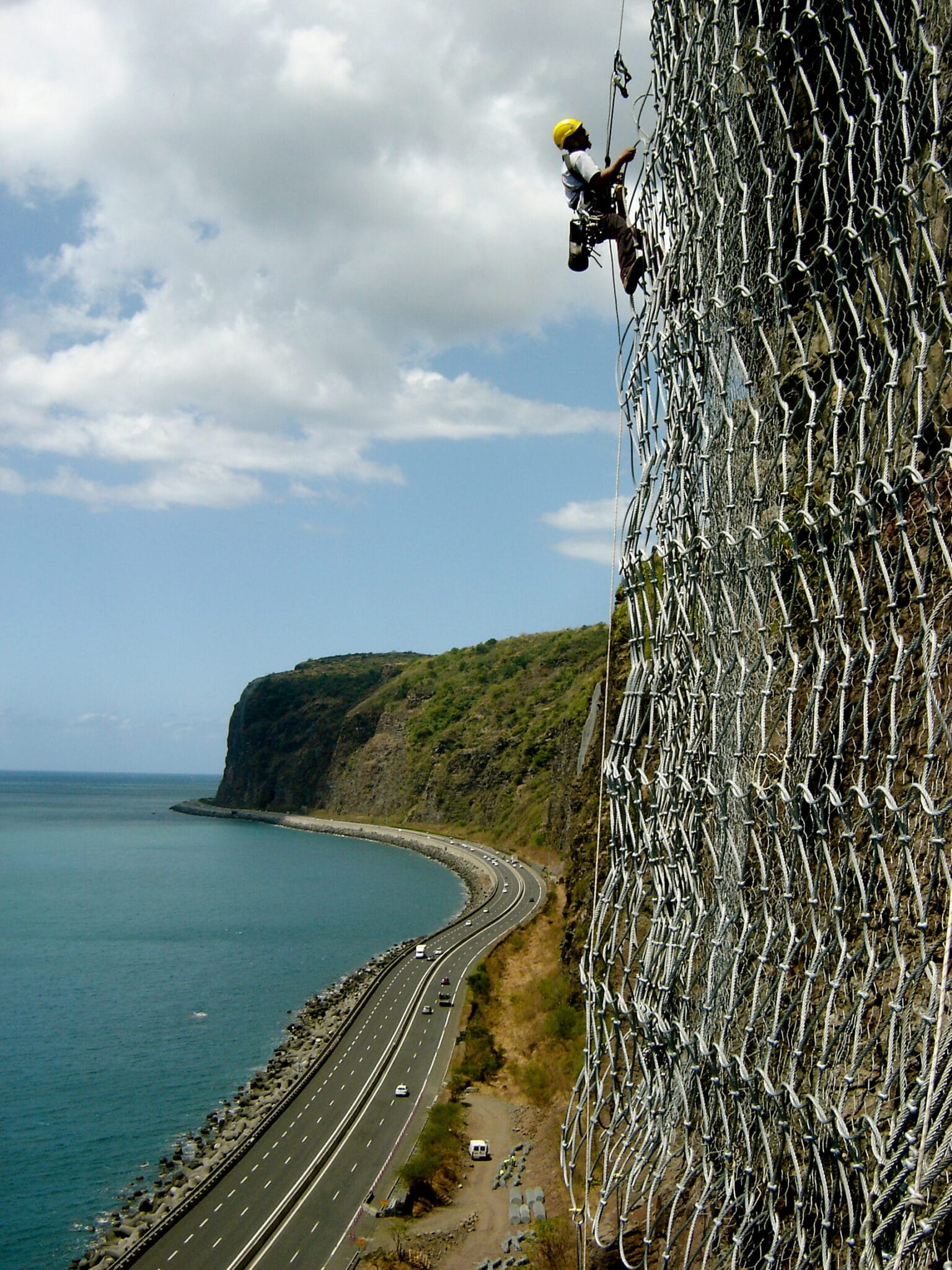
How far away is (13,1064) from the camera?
33812mm

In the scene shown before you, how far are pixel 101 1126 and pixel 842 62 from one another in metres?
33.5

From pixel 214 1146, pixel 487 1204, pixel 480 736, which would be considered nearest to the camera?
pixel 487 1204

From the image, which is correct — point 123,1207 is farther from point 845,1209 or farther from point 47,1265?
point 845,1209

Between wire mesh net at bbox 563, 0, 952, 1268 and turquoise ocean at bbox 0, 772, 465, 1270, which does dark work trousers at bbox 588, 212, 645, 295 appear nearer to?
wire mesh net at bbox 563, 0, 952, 1268

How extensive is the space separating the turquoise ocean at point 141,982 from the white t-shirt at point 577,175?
25716 mm

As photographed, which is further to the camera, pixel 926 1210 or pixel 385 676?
pixel 385 676

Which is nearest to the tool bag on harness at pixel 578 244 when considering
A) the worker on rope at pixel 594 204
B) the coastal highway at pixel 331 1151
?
the worker on rope at pixel 594 204

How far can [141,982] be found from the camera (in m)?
45.1

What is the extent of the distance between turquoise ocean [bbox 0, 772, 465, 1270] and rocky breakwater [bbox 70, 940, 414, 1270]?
0.71 m

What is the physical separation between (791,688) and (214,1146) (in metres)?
28.2

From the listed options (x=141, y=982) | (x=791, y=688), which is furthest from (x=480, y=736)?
(x=791, y=688)

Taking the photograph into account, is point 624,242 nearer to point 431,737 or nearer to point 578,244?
point 578,244

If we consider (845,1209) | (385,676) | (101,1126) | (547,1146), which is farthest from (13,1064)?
(385,676)

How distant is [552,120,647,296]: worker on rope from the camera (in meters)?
6.35
